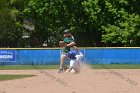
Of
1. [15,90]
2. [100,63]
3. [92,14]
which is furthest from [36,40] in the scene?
[15,90]

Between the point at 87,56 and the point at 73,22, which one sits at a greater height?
the point at 73,22

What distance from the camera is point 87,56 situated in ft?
97.3

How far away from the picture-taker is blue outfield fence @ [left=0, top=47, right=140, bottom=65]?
2973 cm

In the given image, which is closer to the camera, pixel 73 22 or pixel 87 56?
pixel 87 56

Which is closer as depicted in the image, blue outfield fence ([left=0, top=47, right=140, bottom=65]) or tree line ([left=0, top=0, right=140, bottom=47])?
blue outfield fence ([left=0, top=47, right=140, bottom=65])

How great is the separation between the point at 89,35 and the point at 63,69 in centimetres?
3289

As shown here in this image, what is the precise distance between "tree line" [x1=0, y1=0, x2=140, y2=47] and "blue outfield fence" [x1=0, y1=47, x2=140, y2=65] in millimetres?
12268

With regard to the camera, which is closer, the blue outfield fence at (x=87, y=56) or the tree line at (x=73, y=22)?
the blue outfield fence at (x=87, y=56)

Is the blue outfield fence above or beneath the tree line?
beneath

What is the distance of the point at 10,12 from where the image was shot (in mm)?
55594

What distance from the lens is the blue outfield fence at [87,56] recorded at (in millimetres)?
29734

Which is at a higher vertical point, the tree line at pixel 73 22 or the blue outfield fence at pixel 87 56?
the tree line at pixel 73 22

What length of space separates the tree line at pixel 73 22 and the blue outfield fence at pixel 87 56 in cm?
1227

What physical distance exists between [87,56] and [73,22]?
2234 cm
